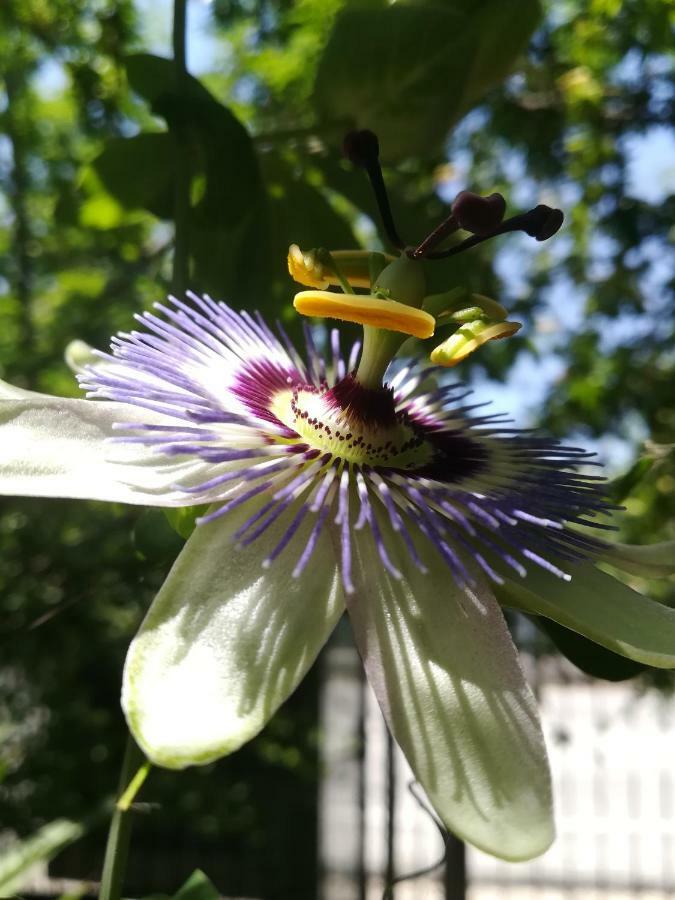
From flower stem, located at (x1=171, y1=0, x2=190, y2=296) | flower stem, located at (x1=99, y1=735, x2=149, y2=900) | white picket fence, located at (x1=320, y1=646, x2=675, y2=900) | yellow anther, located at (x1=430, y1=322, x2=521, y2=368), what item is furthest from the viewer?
white picket fence, located at (x1=320, y1=646, x2=675, y2=900)

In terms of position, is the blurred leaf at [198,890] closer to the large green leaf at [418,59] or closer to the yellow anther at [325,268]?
→ the yellow anther at [325,268]

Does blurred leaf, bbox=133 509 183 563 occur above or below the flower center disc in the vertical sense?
below

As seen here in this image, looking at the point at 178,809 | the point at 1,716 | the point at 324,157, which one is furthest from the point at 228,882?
the point at 324,157

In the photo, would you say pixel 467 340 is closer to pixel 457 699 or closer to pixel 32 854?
pixel 457 699

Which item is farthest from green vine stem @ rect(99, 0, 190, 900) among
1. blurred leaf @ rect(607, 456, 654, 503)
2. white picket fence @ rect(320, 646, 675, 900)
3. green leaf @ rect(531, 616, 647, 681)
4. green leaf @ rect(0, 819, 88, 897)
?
white picket fence @ rect(320, 646, 675, 900)

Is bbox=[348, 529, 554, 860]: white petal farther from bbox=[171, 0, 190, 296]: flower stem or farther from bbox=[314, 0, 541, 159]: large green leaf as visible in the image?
bbox=[314, 0, 541, 159]: large green leaf

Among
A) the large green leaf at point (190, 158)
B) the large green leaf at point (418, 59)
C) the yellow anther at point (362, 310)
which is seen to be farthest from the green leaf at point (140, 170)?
the yellow anther at point (362, 310)

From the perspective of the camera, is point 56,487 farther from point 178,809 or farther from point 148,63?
point 178,809
